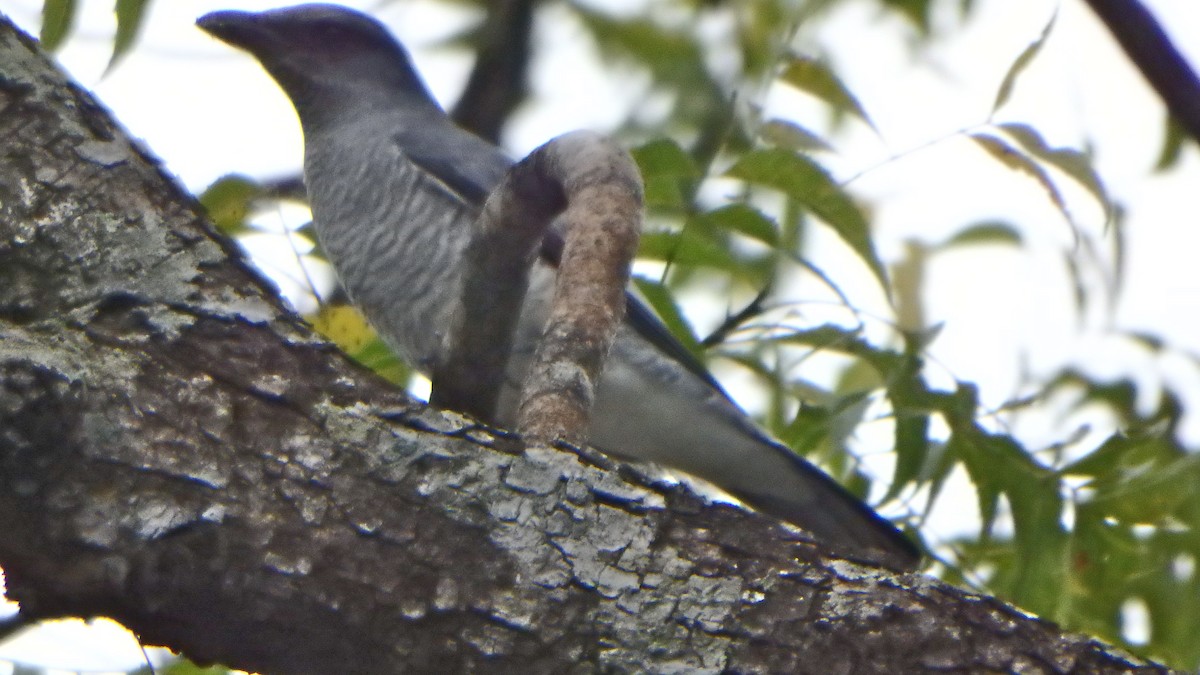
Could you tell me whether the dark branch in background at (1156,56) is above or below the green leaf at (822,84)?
below

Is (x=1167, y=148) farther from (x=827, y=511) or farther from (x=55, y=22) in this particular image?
(x=55, y=22)

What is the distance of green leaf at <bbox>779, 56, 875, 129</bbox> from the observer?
2.66m

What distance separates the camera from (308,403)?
1.65 m

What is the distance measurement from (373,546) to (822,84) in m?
1.52

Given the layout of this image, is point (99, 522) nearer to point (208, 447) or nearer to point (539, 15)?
point (208, 447)

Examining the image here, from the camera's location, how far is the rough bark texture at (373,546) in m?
1.43

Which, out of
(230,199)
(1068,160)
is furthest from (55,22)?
(1068,160)

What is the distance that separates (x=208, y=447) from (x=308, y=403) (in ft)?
0.43

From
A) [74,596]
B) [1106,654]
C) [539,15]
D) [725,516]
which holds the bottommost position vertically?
[74,596]

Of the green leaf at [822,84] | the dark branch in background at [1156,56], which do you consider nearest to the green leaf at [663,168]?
the green leaf at [822,84]

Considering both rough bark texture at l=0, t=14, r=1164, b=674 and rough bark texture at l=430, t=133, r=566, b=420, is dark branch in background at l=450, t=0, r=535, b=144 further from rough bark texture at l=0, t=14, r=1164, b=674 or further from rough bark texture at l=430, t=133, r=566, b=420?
rough bark texture at l=0, t=14, r=1164, b=674

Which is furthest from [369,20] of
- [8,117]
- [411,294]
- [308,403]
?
[308,403]

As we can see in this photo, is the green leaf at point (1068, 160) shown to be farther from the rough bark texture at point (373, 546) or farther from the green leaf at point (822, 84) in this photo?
the rough bark texture at point (373, 546)

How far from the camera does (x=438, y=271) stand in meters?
3.43
